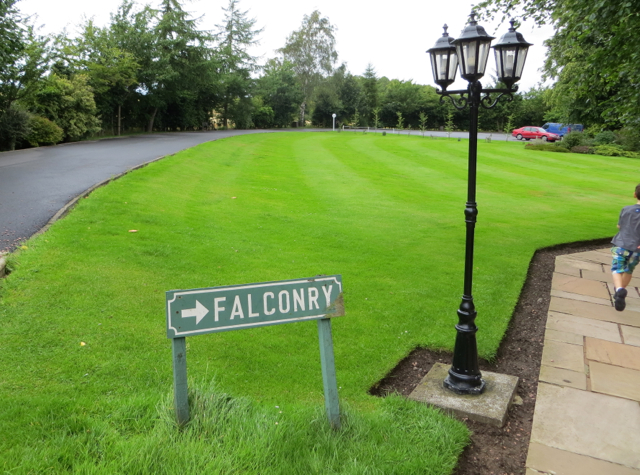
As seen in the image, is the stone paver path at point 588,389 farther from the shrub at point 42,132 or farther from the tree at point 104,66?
the tree at point 104,66

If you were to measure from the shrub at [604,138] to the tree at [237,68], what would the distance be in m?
31.7

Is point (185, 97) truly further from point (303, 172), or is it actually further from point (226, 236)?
point (226, 236)

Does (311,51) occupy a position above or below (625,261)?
above

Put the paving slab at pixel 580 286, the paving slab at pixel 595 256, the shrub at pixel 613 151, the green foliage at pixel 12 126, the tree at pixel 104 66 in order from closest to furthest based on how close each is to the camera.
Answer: the paving slab at pixel 580 286 < the paving slab at pixel 595 256 < the green foliage at pixel 12 126 < the tree at pixel 104 66 < the shrub at pixel 613 151

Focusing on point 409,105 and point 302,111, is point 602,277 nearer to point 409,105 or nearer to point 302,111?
point 409,105

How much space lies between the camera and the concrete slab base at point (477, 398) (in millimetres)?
3762

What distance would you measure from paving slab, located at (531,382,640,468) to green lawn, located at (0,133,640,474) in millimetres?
761

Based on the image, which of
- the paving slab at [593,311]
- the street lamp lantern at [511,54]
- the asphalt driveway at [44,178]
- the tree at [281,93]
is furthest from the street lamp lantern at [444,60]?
the tree at [281,93]

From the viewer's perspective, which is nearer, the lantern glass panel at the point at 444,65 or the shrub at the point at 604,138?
the lantern glass panel at the point at 444,65

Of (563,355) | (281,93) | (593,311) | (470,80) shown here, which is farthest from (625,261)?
(281,93)

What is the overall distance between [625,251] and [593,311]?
90 cm

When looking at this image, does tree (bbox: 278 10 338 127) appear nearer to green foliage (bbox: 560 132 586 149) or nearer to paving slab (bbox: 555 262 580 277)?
green foliage (bbox: 560 132 586 149)

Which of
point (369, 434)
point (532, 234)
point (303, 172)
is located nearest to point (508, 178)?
point (303, 172)

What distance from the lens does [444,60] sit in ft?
13.8
